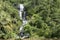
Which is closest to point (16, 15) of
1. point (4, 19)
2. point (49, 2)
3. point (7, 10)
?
point (7, 10)

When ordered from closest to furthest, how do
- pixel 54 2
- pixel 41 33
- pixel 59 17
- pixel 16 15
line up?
pixel 41 33
pixel 59 17
pixel 16 15
pixel 54 2

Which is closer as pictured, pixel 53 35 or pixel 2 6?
pixel 53 35

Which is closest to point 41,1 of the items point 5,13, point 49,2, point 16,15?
point 49,2

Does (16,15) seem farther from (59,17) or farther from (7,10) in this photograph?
(59,17)

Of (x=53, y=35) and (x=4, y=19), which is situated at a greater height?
(x=4, y=19)

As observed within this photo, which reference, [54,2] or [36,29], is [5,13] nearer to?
[36,29]

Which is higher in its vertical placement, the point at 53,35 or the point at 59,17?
the point at 59,17

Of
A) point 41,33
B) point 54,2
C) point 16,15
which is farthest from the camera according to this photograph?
point 54,2
